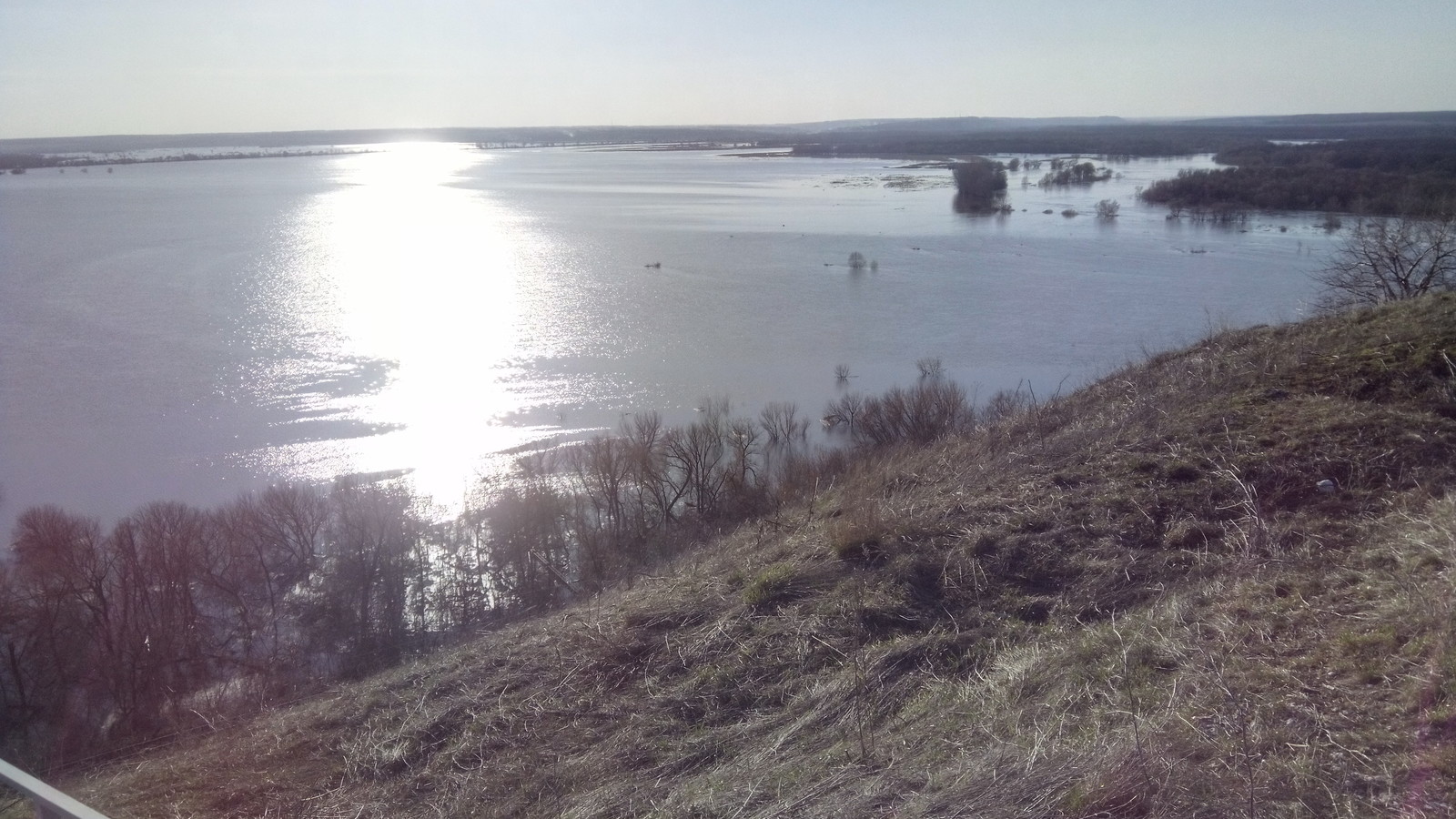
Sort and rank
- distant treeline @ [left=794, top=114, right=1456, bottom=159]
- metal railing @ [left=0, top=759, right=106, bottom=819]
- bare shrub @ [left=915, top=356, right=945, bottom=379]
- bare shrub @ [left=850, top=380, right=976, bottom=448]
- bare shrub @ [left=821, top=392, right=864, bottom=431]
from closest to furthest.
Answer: metal railing @ [left=0, top=759, right=106, bottom=819] → bare shrub @ [left=850, top=380, right=976, bottom=448] → bare shrub @ [left=821, top=392, right=864, bottom=431] → bare shrub @ [left=915, top=356, right=945, bottom=379] → distant treeline @ [left=794, top=114, right=1456, bottom=159]

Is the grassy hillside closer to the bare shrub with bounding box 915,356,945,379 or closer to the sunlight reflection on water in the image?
the sunlight reflection on water

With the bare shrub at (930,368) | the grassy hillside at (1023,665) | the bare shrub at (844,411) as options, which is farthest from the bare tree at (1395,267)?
the grassy hillside at (1023,665)

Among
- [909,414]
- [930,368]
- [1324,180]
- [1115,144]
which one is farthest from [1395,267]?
[1115,144]

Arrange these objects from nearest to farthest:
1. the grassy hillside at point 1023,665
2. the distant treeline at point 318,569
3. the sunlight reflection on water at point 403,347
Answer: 1. the grassy hillside at point 1023,665
2. the distant treeline at point 318,569
3. the sunlight reflection on water at point 403,347

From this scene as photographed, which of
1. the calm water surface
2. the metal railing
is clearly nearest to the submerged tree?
the calm water surface

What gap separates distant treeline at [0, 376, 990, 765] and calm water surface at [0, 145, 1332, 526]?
1.30 meters

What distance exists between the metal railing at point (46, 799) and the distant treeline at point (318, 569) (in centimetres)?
783

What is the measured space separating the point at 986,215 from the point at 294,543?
3496 centimetres

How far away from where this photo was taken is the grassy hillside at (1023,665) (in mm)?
2799

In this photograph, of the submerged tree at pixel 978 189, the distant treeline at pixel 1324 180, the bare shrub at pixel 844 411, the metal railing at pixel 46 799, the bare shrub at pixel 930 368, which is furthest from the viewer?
the submerged tree at pixel 978 189

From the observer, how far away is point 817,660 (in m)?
4.17

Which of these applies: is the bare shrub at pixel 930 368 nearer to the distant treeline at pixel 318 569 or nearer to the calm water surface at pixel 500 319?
the calm water surface at pixel 500 319

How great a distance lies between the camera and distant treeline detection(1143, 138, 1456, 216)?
31.6m

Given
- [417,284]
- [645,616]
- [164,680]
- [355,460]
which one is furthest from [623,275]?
[645,616]
